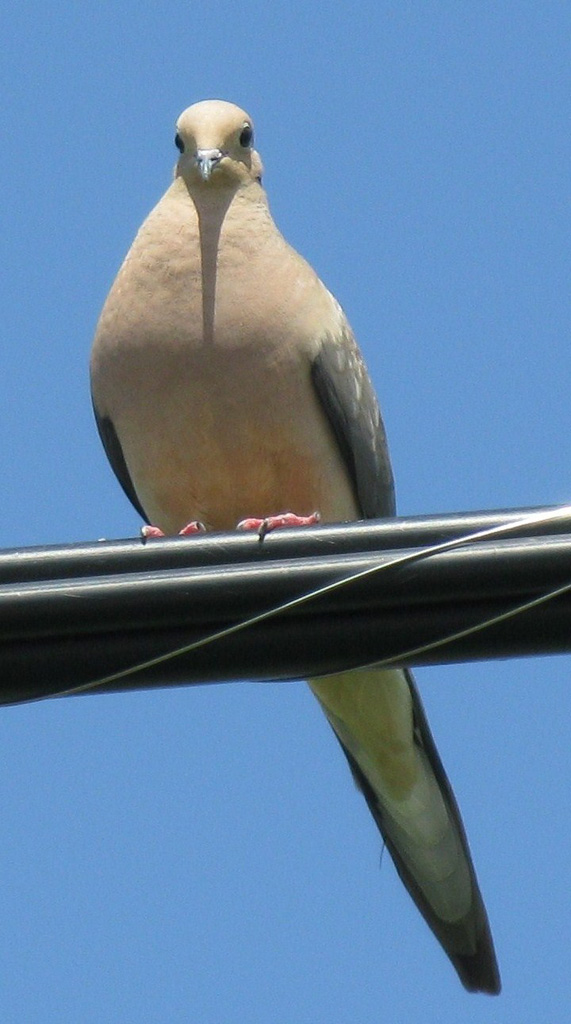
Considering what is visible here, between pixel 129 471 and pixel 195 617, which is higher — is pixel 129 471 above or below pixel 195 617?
above

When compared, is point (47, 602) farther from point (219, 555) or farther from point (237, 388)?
point (237, 388)

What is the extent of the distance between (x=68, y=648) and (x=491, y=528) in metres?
0.88

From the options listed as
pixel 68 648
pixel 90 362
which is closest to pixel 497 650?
pixel 68 648

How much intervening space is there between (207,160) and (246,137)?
317mm

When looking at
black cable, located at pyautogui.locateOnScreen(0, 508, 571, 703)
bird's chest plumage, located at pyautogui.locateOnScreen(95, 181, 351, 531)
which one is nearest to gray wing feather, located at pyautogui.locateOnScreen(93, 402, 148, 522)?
bird's chest plumage, located at pyautogui.locateOnScreen(95, 181, 351, 531)

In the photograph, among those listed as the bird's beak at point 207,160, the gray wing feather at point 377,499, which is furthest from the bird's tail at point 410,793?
the bird's beak at point 207,160

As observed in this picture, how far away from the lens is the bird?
19.5 ft

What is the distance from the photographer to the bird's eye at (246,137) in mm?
6762

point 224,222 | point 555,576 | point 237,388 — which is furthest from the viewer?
point 224,222

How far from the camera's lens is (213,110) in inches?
265

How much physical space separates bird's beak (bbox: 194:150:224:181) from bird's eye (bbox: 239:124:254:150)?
176 millimetres

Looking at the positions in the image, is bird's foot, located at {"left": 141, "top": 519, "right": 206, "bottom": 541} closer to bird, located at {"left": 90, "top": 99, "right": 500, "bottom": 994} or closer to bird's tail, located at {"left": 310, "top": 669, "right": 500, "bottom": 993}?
bird, located at {"left": 90, "top": 99, "right": 500, "bottom": 994}

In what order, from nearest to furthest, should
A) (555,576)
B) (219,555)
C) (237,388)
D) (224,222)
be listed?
(555,576)
(219,555)
(237,388)
(224,222)

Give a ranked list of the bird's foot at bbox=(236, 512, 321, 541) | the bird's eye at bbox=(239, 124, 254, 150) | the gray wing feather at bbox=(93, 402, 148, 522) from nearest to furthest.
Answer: the bird's foot at bbox=(236, 512, 321, 541)
the gray wing feather at bbox=(93, 402, 148, 522)
the bird's eye at bbox=(239, 124, 254, 150)
